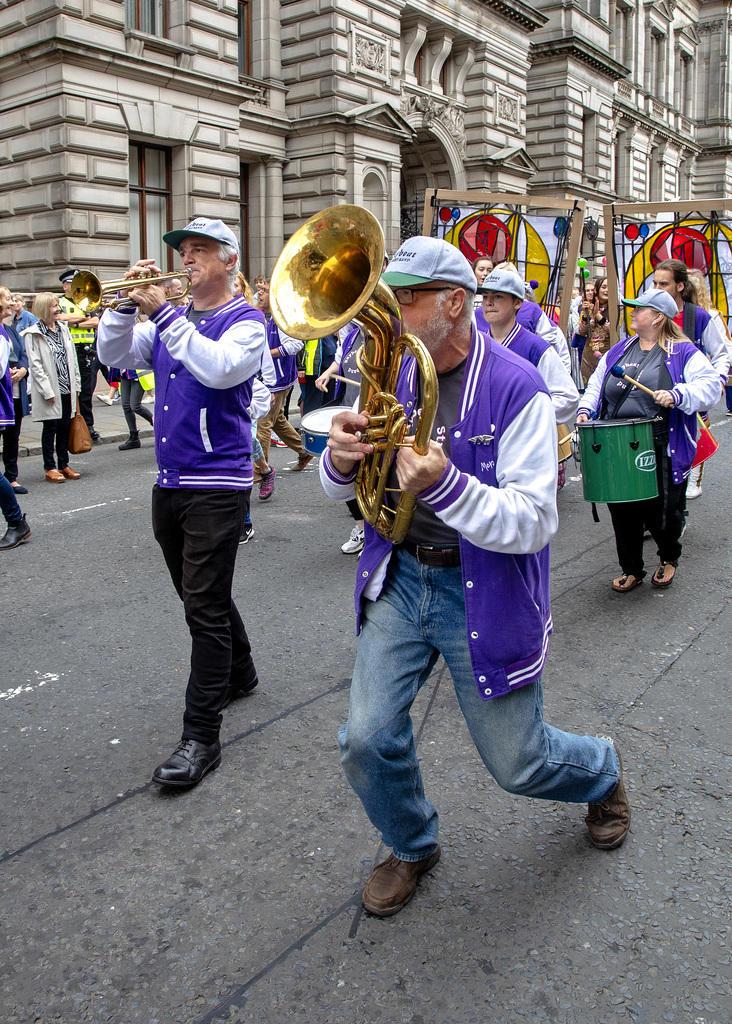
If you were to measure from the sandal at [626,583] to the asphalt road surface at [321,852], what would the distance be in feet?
1.36

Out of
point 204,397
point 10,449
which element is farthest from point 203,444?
point 10,449

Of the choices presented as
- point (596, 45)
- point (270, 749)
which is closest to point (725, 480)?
point (270, 749)

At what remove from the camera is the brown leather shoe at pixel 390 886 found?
2699 millimetres

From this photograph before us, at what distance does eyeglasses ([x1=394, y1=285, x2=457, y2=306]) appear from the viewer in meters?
2.46

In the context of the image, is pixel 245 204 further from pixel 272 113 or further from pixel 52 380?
pixel 52 380

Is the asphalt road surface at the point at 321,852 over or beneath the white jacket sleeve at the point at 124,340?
beneath

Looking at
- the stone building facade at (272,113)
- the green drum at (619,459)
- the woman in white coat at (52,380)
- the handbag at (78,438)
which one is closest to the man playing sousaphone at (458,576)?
the green drum at (619,459)

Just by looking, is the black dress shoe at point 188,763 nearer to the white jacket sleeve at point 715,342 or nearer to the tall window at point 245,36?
the white jacket sleeve at point 715,342

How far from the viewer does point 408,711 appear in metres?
2.63

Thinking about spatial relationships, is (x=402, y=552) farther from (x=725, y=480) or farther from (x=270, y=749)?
(x=725, y=480)

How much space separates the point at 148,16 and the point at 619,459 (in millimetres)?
17189

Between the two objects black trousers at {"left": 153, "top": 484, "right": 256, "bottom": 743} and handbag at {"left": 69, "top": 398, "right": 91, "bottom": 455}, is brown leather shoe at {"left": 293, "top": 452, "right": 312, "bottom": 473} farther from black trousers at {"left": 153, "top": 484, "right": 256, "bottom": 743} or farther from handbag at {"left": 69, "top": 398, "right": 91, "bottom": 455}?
black trousers at {"left": 153, "top": 484, "right": 256, "bottom": 743}

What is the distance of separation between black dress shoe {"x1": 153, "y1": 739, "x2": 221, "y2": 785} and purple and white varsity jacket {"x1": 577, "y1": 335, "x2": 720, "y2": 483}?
335cm

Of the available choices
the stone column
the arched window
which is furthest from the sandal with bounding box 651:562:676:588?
the arched window
